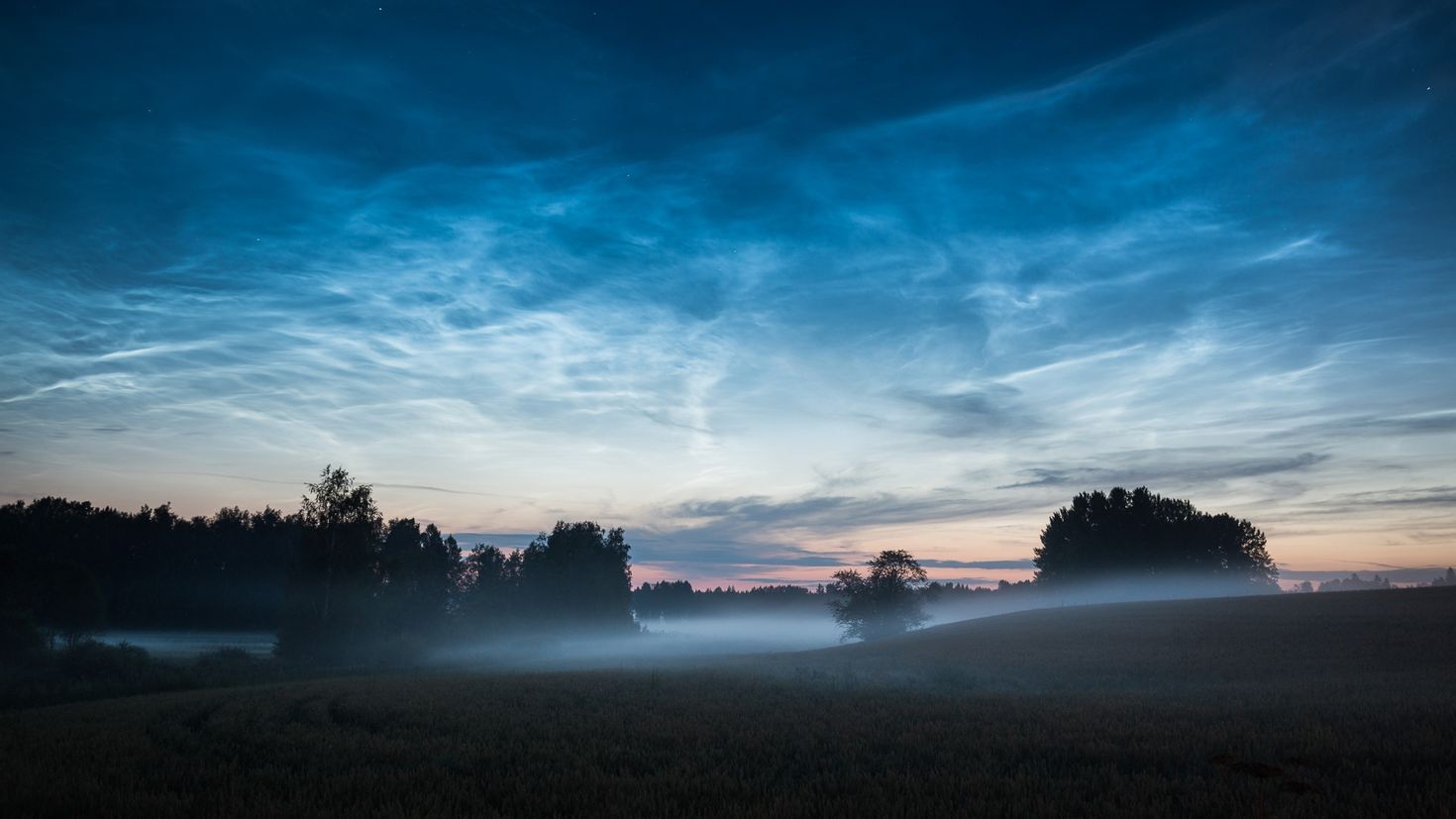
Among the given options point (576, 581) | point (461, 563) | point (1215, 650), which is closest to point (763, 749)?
point (1215, 650)

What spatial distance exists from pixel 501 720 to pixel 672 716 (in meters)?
3.95

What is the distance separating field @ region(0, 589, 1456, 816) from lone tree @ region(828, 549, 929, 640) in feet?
205

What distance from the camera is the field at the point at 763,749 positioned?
8.75 m

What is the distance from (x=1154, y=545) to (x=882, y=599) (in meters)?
46.7

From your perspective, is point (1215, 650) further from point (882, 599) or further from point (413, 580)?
Answer: point (413, 580)

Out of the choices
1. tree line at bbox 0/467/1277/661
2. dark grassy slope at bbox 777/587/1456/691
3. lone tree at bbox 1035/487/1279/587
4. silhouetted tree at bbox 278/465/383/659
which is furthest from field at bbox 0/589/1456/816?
lone tree at bbox 1035/487/1279/587

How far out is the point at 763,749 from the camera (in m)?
12.5

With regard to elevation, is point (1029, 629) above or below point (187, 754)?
below

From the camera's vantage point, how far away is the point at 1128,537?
104562 mm

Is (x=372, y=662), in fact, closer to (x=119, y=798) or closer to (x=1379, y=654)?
(x=119, y=798)

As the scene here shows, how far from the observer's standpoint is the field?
8.75m

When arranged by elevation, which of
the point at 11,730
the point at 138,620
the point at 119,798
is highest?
the point at 119,798

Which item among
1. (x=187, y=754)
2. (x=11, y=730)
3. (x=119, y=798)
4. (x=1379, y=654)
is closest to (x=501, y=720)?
(x=187, y=754)

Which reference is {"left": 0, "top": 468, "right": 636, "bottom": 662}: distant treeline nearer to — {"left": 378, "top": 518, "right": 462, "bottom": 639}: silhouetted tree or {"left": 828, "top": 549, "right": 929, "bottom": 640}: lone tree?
{"left": 378, "top": 518, "right": 462, "bottom": 639}: silhouetted tree
